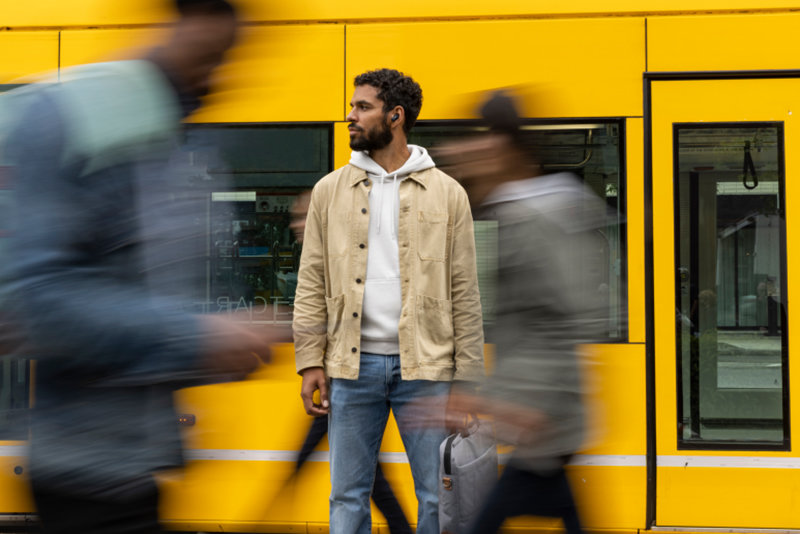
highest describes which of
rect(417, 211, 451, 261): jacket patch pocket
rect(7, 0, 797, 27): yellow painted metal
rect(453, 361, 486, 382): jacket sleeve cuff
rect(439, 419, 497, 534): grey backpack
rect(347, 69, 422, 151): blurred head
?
rect(7, 0, 797, 27): yellow painted metal

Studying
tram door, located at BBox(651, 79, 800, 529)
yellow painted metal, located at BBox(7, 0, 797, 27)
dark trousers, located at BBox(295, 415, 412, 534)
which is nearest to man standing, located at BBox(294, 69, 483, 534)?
dark trousers, located at BBox(295, 415, 412, 534)

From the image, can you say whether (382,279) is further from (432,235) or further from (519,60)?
(519,60)

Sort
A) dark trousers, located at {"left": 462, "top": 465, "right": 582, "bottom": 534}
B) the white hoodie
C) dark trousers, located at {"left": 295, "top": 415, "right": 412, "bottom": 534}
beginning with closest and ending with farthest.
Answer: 1. dark trousers, located at {"left": 462, "top": 465, "right": 582, "bottom": 534}
2. the white hoodie
3. dark trousers, located at {"left": 295, "top": 415, "right": 412, "bottom": 534}

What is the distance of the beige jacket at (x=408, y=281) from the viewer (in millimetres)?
2453

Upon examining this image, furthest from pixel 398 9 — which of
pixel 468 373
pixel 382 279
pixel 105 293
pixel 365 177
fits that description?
pixel 105 293

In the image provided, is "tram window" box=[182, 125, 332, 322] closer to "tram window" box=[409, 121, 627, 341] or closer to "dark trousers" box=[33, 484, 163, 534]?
"tram window" box=[409, 121, 627, 341]

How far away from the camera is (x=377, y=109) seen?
2598 mm

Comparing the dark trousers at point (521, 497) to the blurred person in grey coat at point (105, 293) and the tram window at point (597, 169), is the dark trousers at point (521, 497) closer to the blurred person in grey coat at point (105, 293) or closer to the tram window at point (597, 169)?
the tram window at point (597, 169)

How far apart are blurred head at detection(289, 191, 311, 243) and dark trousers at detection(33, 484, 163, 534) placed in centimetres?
232

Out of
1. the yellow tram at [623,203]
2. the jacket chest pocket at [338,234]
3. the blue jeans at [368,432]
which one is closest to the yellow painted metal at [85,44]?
the yellow tram at [623,203]

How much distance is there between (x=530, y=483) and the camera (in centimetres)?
237

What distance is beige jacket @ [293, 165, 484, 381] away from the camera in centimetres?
245

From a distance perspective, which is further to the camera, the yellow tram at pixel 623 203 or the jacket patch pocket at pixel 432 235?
the yellow tram at pixel 623 203

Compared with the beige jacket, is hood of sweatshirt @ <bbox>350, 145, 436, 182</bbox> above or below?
above
